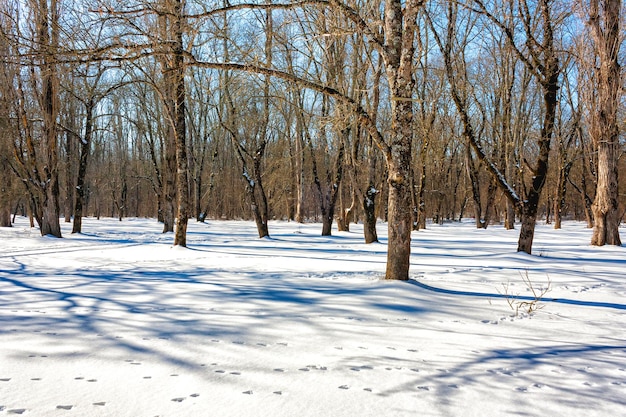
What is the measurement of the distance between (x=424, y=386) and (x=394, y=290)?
306 cm

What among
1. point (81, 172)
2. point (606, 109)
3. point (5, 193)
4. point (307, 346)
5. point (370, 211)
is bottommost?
point (307, 346)

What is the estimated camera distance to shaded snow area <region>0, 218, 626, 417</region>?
238 centimetres

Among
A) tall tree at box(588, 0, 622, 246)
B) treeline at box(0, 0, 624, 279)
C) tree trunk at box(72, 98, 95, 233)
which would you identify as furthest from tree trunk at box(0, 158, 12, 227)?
tall tree at box(588, 0, 622, 246)

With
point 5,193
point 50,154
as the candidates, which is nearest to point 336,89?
point 50,154

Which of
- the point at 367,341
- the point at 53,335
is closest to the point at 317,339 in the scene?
the point at 367,341

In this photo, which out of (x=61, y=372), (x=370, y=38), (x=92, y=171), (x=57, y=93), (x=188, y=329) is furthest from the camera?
(x=92, y=171)

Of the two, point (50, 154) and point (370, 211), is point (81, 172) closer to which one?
point (50, 154)

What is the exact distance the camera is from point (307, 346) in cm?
339

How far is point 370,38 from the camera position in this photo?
6211 millimetres

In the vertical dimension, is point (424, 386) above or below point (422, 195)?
below

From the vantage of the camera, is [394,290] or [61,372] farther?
[394,290]

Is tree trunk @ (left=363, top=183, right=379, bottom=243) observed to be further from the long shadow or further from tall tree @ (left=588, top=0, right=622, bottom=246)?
the long shadow

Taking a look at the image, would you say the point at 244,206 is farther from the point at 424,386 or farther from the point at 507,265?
the point at 424,386

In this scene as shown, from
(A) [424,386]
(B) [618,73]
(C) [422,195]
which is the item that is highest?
(B) [618,73]
